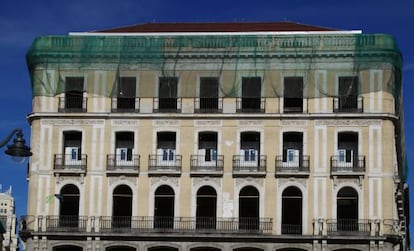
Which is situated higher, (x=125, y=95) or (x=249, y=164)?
(x=125, y=95)

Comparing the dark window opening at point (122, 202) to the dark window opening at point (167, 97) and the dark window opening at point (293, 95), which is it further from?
the dark window opening at point (293, 95)

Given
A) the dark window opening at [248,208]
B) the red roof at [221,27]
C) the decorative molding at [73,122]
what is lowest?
the dark window opening at [248,208]

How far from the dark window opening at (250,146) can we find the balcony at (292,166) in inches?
55.6

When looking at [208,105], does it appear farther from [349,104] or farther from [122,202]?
[349,104]

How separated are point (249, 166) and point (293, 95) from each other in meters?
4.93

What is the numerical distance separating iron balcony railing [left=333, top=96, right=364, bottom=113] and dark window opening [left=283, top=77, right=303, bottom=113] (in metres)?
2.07

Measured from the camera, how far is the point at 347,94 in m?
61.6

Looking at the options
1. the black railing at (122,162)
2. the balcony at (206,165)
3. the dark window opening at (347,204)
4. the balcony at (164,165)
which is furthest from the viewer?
the black railing at (122,162)

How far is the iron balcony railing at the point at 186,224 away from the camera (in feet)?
198

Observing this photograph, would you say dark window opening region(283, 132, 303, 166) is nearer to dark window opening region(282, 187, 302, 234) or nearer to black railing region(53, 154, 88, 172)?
dark window opening region(282, 187, 302, 234)

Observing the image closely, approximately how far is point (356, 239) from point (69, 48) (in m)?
20.3

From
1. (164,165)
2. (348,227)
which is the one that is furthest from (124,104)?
(348,227)

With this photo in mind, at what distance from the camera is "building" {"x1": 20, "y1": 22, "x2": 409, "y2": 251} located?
6050cm

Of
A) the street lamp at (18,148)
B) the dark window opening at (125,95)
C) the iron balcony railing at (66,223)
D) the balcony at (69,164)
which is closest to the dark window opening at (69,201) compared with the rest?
the iron balcony railing at (66,223)
